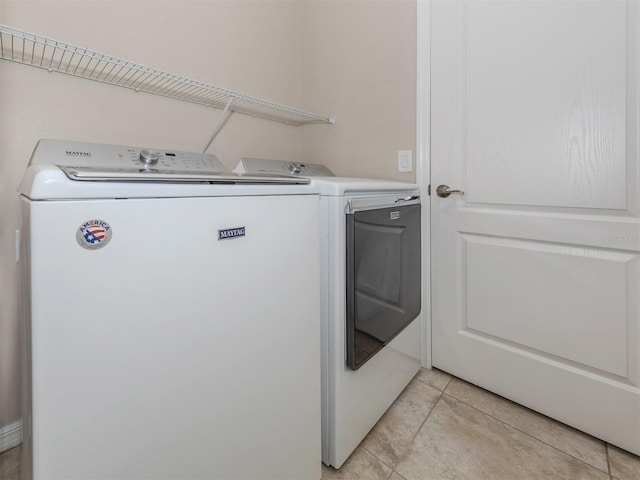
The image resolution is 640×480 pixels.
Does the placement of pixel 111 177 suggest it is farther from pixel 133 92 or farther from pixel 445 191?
pixel 445 191

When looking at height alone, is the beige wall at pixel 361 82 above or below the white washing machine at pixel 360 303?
above

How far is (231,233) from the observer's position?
726mm

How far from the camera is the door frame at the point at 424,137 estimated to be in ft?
5.16

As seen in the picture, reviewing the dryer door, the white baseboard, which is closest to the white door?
the dryer door

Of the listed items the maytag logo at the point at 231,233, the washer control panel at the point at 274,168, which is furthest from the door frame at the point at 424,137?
the maytag logo at the point at 231,233

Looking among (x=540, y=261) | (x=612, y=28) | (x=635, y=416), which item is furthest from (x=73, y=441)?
(x=612, y=28)

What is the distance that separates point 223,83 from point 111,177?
1.37 metres

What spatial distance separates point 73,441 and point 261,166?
1238 mm

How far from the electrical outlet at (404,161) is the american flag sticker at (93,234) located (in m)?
1.46

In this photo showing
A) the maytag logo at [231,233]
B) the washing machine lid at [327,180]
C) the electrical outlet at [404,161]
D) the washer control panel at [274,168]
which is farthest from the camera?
the electrical outlet at [404,161]

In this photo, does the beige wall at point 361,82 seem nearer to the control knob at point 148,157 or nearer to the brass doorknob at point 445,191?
the brass doorknob at point 445,191

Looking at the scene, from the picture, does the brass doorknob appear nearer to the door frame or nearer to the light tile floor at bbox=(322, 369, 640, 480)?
the door frame

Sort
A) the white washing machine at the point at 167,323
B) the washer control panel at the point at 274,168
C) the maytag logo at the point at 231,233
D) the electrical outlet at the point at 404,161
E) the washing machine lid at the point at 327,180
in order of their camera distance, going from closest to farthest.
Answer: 1. the white washing machine at the point at 167,323
2. the maytag logo at the point at 231,233
3. the washing machine lid at the point at 327,180
4. the washer control panel at the point at 274,168
5. the electrical outlet at the point at 404,161

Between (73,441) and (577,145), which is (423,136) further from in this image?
(73,441)
